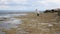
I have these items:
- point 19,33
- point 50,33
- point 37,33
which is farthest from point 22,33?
point 50,33

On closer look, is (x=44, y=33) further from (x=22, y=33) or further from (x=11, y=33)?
(x=11, y=33)

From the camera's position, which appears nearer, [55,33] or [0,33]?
[55,33]

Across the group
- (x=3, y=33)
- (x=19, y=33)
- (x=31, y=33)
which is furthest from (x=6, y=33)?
(x=31, y=33)

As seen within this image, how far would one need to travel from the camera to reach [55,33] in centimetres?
1986

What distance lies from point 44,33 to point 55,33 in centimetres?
127

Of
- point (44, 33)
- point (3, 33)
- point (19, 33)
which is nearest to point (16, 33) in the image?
point (19, 33)

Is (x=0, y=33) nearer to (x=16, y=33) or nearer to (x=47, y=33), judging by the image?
(x=16, y=33)

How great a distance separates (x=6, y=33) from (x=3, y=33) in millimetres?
383

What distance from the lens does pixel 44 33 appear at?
65.0ft

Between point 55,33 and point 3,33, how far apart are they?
635 centimetres

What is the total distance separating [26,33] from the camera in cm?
2033

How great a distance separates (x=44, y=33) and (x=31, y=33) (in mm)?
1511

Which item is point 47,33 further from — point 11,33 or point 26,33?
point 11,33

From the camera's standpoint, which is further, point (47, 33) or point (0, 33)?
point (0, 33)
